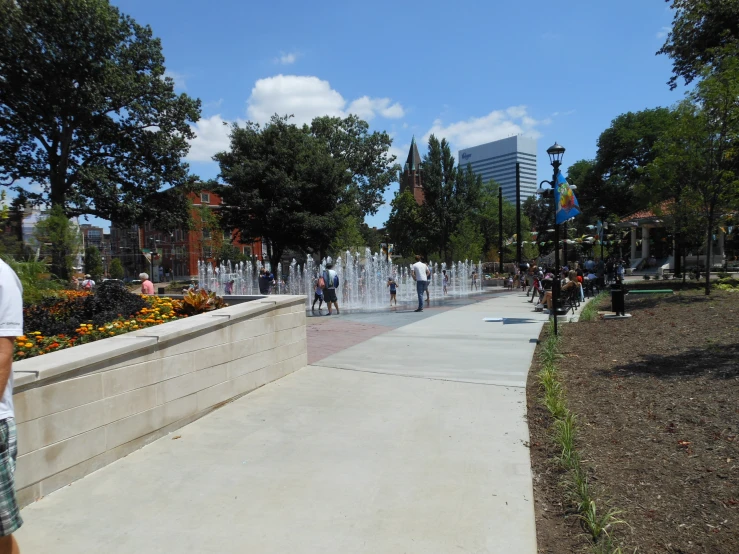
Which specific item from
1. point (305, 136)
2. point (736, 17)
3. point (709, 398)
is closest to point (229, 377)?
point (709, 398)

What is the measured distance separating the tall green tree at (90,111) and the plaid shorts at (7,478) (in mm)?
28971

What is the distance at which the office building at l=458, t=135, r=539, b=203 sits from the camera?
104312 millimetres

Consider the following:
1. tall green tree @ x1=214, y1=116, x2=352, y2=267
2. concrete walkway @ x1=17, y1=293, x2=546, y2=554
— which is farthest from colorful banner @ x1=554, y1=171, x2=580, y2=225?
tall green tree @ x1=214, y1=116, x2=352, y2=267

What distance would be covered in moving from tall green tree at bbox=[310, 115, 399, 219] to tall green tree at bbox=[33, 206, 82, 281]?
23.7 m

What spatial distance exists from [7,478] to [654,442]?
14.3ft

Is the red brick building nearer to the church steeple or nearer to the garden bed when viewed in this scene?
the church steeple

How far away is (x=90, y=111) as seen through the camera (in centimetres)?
2750

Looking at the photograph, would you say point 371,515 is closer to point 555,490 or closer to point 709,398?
point 555,490

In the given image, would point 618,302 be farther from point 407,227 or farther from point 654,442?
point 407,227

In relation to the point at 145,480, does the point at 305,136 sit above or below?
above

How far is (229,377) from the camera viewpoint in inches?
226

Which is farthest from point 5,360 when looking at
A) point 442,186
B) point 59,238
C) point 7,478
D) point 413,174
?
point 413,174

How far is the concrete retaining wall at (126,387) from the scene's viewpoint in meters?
3.54

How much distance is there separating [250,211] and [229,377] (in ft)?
88.8
